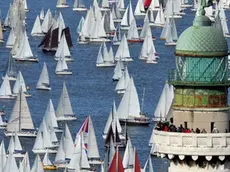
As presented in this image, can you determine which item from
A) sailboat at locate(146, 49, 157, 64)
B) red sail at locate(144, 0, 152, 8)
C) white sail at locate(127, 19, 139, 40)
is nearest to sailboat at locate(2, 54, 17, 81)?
sailboat at locate(146, 49, 157, 64)

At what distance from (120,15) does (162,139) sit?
146 metres

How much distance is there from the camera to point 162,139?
20922mm

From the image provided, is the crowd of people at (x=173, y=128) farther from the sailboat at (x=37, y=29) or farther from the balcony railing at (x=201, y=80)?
the sailboat at (x=37, y=29)

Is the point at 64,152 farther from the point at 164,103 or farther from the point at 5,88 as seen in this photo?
the point at 5,88

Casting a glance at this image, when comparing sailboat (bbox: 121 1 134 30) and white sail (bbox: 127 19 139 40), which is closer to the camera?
white sail (bbox: 127 19 139 40)

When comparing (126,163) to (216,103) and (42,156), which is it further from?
(216,103)

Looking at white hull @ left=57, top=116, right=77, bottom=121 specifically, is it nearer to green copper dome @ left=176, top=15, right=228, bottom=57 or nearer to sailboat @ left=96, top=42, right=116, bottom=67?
sailboat @ left=96, top=42, right=116, bottom=67

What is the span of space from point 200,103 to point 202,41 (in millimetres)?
803

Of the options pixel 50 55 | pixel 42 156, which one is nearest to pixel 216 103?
pixel 42 156

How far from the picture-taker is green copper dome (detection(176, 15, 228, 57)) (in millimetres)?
21078

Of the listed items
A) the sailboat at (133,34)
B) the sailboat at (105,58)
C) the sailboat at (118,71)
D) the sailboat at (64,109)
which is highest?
the sailboat at (133,34)

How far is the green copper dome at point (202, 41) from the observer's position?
21.1m

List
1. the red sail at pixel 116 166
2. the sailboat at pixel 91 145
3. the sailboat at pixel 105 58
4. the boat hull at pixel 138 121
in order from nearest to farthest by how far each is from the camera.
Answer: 1. the red sail at pixel 116 166
2. the sailboat at pixel 91 145
3. the boat hull at pixel 138 121
4. the sailboat at pixel 105 58

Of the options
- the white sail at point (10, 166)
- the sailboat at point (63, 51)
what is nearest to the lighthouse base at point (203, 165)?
the white sail at point (10, 166)
